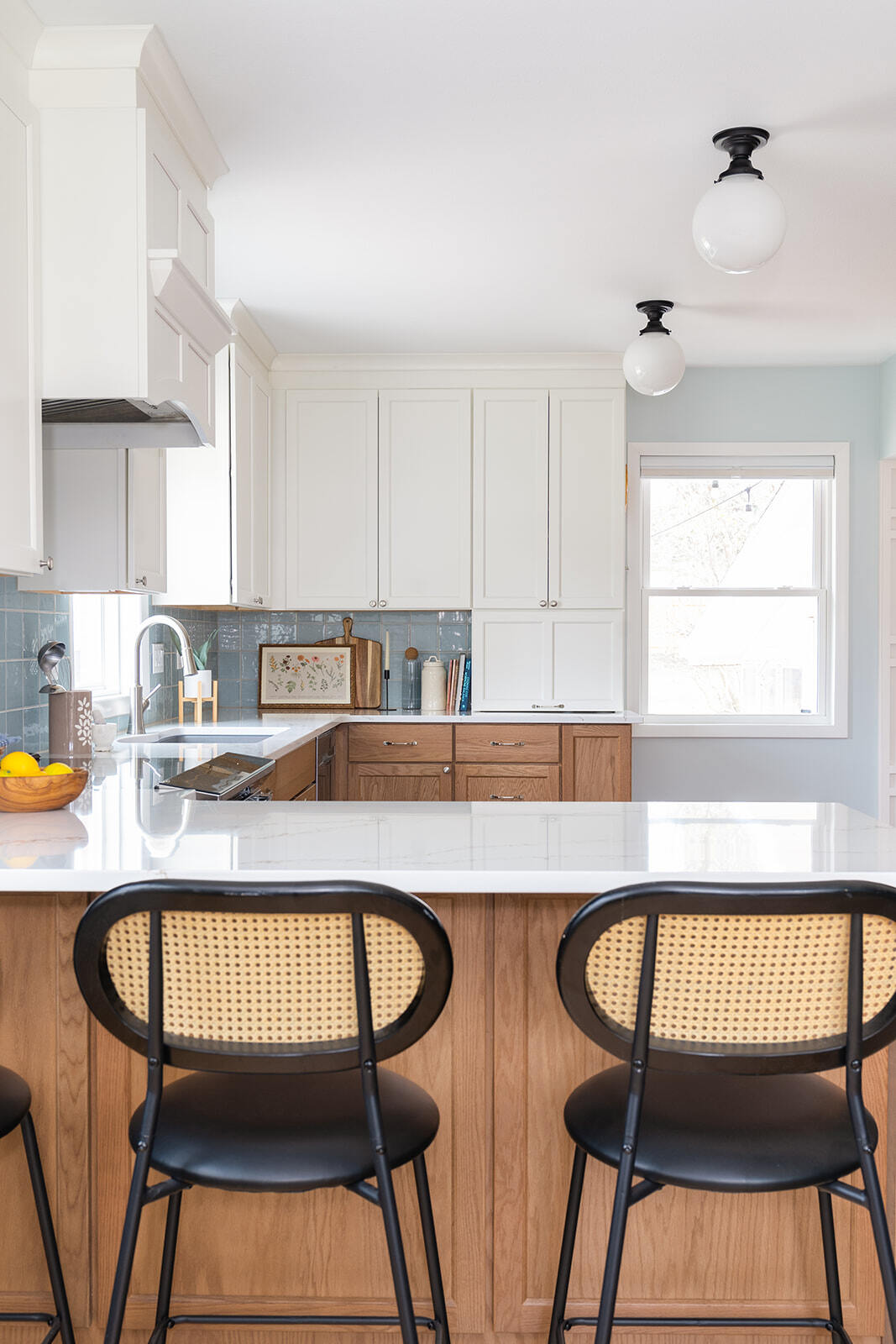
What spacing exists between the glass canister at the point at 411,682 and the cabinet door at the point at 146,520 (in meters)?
1.92

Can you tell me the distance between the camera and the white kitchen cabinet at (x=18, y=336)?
2064mm

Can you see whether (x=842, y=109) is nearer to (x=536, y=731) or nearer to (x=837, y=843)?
(x=837, y=843)

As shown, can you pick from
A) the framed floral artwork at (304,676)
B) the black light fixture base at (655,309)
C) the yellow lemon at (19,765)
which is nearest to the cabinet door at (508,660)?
the framed floral artwork at (304,676)

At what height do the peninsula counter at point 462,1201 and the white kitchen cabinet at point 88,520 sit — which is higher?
the white kitchen cabinet at point 88,520

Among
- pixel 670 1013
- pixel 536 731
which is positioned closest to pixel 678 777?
pixel 536 731

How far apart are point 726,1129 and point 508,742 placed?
3.22 metres

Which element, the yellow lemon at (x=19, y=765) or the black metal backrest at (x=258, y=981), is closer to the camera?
the black metal backrest at (x=258, y=981)

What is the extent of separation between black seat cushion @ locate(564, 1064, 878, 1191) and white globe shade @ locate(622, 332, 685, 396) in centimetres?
263

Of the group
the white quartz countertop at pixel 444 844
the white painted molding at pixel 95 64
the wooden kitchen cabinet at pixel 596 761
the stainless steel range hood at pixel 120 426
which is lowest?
the wooden kitchen cabinet at pixel 596 761

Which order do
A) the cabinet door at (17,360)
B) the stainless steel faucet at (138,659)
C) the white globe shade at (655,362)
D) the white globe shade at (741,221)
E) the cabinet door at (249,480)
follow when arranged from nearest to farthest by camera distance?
1. the cabinet door at (17,360)
2. the white globe shade at (741,221)
3. the stainless steel faucet at (138,659)
4. the white globe shade at (655,362)
5. the cabinet door at (249,480)

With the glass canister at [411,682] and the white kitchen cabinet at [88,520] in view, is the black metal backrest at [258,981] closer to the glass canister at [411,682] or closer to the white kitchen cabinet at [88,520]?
the white kitchen cabinet at [88,520]

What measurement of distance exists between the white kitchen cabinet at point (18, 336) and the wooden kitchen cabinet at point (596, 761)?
2.67 m

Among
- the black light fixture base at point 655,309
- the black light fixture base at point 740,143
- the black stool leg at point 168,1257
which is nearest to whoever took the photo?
the black stool leg at point 168,1257

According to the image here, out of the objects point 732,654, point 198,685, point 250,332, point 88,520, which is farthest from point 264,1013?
point 732,654
